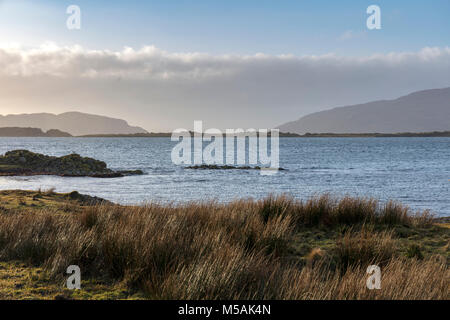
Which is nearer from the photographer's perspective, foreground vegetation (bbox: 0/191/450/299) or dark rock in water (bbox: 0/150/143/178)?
foreground vegetation (bbox: 0/191/450/299)

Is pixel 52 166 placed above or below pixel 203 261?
below

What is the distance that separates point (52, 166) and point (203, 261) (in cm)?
3734

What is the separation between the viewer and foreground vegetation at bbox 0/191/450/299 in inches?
163

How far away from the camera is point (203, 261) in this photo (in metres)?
4.70

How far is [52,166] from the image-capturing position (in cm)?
3753

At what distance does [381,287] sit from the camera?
13.8 ft

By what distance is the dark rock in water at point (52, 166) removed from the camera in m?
34.4

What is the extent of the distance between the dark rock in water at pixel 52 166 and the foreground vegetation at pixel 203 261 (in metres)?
28.8

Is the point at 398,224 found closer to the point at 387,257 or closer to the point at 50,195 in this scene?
the point at 387,257

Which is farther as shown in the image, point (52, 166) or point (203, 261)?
point (52, 166)

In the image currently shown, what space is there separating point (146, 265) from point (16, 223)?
3.29m

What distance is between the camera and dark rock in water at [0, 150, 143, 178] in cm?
3438

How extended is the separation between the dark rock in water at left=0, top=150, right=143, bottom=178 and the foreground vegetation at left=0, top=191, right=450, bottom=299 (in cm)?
2885
